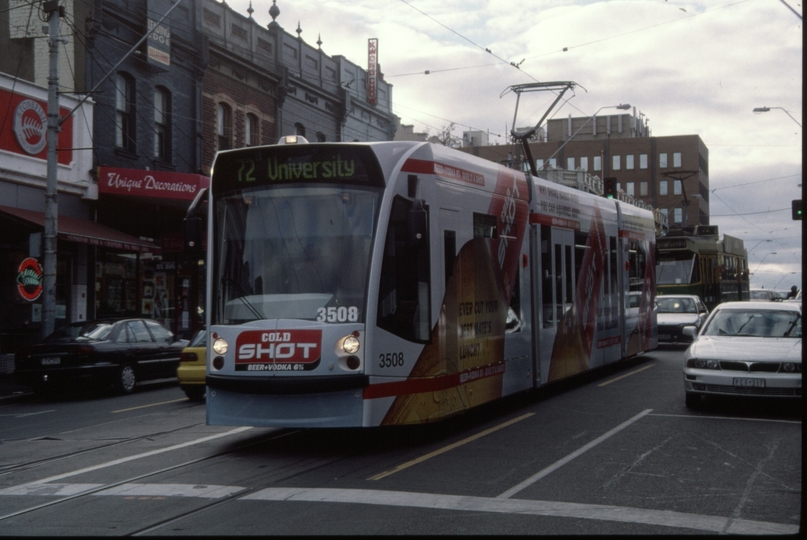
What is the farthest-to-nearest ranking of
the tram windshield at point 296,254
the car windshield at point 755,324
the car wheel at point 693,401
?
the car windshield at point 755,324, the car wheel at point 693,401, the tram windshield at point 296,254

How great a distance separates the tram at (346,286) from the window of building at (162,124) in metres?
16.5

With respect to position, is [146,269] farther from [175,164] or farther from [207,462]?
[207,462]

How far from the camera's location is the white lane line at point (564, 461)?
748 cm

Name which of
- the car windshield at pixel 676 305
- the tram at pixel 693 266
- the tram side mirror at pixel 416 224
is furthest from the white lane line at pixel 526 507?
the tram at pixel 693 266

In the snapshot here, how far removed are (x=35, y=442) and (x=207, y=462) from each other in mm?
3275

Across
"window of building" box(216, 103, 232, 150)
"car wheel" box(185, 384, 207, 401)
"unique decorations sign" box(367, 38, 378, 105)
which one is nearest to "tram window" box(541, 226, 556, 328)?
"car wheel" box(185, 384, 207, 401)

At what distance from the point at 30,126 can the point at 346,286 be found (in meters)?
15.1

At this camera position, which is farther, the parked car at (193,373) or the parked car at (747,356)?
the parked car at (193,373)

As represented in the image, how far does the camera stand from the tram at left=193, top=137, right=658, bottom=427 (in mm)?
9000

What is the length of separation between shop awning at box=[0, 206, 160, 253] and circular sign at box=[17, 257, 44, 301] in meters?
1.13

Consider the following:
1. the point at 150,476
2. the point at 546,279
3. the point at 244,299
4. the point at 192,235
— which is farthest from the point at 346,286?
the point at 546,279

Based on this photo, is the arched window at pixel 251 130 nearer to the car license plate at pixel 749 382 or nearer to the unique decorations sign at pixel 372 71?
the unique decorations sign at pixel 372 71

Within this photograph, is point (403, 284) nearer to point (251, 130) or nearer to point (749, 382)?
point (749, 382)

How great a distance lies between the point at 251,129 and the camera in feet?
98.6
